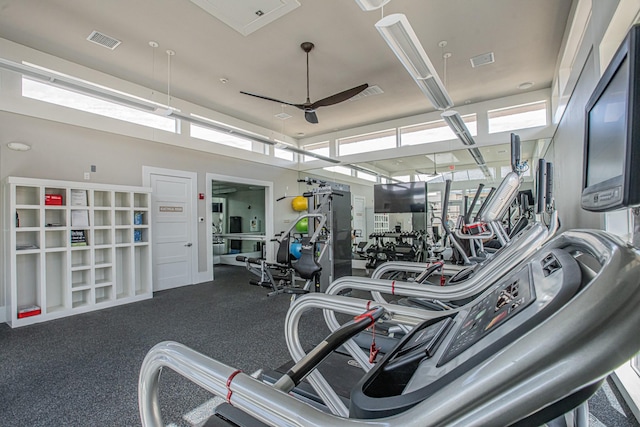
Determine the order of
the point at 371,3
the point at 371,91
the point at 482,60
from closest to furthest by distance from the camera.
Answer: the point at 371,3, the point at 482,60, the point at 371,91

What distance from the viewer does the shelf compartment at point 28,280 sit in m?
4.03

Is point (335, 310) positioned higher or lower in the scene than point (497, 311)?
lower

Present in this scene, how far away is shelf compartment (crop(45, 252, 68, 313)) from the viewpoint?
4.27 metres

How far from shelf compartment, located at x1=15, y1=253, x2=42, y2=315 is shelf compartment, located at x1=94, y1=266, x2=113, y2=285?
2.27 ft

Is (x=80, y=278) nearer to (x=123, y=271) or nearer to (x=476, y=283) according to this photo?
(x=123, y=271)

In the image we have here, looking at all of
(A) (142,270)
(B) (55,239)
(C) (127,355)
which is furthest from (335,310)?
(A) (142,270)

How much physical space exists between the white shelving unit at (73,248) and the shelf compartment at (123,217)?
1 centimetres

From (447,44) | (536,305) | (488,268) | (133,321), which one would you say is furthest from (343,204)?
(536,305)

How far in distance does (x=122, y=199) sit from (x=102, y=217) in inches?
16.0

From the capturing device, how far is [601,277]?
0.39 meters

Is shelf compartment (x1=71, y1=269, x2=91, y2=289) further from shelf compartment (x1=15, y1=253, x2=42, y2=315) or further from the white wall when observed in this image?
the white wall

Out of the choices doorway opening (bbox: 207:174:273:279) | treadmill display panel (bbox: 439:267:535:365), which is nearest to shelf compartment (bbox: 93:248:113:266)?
doorway opening (bbox: 207:174:273:279)

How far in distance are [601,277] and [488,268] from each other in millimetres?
1444

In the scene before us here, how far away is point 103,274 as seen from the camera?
4.79m
